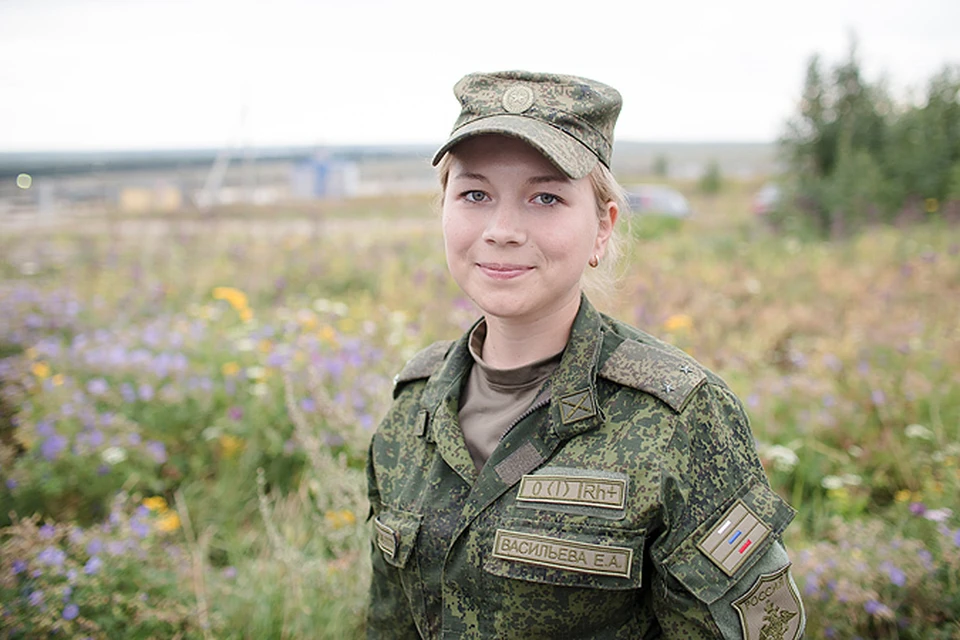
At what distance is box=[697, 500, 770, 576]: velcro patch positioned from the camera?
1234mm

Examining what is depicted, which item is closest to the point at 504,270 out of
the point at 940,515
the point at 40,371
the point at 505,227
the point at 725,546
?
the point at 505,227

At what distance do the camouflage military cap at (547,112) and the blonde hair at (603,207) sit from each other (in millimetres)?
41

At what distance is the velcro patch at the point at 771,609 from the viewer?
1.25m

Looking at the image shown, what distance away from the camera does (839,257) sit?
26.6 feet

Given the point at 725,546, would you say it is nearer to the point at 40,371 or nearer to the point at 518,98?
the point at 518,98

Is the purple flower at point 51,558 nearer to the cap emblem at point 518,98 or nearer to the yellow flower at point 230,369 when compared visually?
the yellow flower at point 230,369

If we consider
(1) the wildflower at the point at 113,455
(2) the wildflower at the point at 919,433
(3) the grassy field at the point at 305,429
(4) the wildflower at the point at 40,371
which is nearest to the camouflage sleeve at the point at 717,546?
(3) the grassy field at the point at 305,429

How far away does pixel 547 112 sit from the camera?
1360mm

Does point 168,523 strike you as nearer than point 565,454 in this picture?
No

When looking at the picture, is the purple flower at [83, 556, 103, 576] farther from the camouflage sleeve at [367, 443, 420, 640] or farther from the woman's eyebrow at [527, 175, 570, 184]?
the woman's eyebrow at [527, 175, 570, 184]

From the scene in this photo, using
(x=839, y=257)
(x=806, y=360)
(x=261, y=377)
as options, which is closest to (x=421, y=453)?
(x=261, y=377)

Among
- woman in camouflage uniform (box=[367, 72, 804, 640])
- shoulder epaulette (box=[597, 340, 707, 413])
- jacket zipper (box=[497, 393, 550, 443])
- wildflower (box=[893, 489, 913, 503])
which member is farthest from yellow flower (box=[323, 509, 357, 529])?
wildflower (box=[893, 489, 913, 503])

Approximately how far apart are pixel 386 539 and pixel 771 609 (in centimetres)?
79

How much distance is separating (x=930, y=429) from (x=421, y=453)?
308 centimetres
